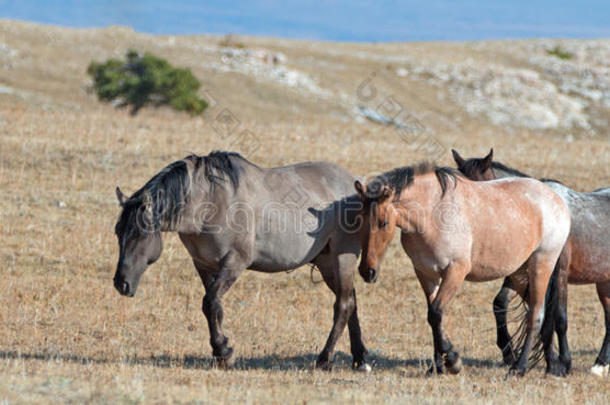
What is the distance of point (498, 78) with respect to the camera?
7238 cm

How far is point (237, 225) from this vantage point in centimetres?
859

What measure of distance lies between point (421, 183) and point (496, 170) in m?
2.70

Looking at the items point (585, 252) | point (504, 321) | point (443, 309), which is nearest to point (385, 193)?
point (443, 309)

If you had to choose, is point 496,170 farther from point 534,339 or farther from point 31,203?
point 31,203

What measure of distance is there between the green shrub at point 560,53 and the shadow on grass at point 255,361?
313 ft

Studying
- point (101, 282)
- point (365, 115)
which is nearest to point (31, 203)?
point (101, 282)

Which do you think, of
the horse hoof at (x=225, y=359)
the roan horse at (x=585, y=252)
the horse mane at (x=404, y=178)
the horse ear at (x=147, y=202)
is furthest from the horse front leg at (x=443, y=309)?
the horse ear at (x=147, y=202)

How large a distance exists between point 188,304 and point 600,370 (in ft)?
20.2

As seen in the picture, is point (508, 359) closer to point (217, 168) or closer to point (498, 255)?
point (498, 255)

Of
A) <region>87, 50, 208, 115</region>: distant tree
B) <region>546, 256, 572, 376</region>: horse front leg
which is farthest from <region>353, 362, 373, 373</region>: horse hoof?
<region>87, 50, 208, 115</region>: distant tree

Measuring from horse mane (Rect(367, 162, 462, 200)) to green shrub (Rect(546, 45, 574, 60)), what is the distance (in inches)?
3786

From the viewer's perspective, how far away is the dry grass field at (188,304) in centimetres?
734

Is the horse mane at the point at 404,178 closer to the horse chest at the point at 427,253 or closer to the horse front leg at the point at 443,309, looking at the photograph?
the horse chest at the point at 427,253

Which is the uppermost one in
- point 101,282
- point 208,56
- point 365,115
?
point 208,56
